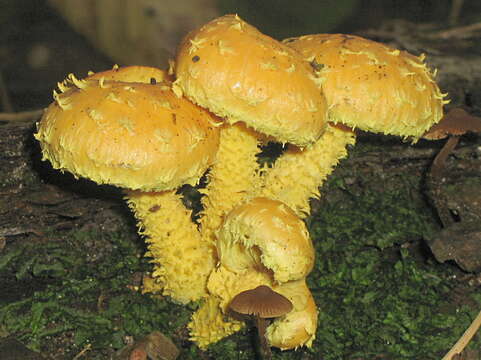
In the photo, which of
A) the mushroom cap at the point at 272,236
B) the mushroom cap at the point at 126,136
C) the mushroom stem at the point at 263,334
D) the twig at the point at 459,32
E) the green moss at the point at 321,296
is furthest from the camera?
the twig at the point at 459,32

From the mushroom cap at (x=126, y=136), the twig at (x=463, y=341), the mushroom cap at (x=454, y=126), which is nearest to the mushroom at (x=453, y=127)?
the mushroom cap at (x=454, y=126)

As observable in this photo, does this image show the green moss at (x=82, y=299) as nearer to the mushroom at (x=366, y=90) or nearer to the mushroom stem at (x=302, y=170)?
the mushroom stem at (x=302, y=170)

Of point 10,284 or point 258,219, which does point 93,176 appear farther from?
point 10,284

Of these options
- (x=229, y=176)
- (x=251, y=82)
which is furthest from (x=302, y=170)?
(x=251, y=82)

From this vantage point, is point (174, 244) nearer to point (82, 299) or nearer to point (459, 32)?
point (82, 299)

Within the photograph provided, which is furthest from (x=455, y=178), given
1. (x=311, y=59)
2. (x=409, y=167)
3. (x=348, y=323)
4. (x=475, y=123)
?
(x=311, y=59)

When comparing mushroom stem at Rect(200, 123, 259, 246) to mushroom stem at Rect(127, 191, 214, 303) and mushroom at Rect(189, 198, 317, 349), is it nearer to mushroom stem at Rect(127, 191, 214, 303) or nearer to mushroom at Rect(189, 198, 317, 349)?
mushroom stem at Rect(127, 191, 214, 303)

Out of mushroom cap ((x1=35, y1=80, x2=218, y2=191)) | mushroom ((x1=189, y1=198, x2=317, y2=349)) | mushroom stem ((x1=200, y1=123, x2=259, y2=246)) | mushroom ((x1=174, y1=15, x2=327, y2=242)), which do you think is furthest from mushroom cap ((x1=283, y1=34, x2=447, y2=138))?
mushroom cap ((x1=35, y1=80, x2=218, y2=191))
